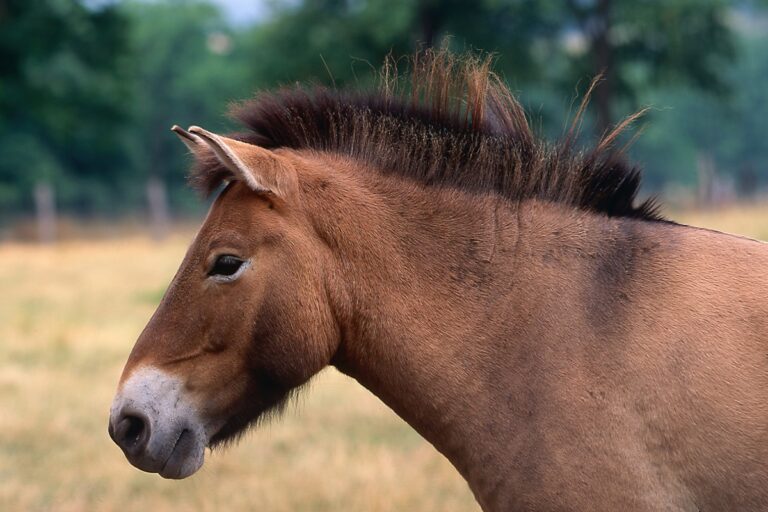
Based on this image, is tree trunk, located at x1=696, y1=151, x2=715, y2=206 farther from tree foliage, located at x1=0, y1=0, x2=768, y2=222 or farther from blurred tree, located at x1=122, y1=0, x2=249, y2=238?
blurred tree, located at x1=122, y1=0, x2=249, y2=238

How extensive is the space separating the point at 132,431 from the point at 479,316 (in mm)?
1211

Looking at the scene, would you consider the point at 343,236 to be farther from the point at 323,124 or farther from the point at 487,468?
the point at 487,468

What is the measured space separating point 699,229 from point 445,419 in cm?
112

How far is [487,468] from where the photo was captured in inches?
114

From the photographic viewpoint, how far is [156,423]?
9.59ft

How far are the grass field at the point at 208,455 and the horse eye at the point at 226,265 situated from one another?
791mm

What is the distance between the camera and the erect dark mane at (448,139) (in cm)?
317

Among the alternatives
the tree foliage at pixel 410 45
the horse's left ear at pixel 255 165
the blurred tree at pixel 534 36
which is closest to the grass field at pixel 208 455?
the horse's left ear at pixel 255 165

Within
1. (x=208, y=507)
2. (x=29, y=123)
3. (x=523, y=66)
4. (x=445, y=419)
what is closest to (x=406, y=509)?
(x=208, y=507)

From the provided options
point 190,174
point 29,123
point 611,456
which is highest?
point 190,174

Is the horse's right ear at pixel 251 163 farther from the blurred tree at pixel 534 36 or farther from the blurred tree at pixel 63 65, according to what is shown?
the blurred tree at pixel 534 36

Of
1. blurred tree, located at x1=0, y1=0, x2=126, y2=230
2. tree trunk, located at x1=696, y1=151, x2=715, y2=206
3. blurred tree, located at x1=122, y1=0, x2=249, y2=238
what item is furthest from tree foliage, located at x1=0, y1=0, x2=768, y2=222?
blurred tree, located at x1=122, y1=0, x2=249, y2=238

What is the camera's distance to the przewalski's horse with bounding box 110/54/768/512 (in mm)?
2748

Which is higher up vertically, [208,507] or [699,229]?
[699,229]
